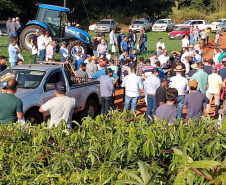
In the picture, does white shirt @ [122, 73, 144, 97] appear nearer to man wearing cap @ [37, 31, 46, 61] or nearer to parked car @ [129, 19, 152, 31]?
man wearing cap @ [37, 31, 46, 61]

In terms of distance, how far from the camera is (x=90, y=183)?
139 inches

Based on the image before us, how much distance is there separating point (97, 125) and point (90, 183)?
1658 millimetres

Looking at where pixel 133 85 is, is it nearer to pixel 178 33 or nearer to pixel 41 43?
pixel 41 43

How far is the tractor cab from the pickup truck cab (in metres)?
12.9

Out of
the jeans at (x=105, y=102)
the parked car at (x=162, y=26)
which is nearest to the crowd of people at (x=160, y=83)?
the jeans at (x=105, y=102)

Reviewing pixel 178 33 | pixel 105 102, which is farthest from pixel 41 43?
pixel 178 33

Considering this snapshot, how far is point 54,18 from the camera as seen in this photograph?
24.5 m

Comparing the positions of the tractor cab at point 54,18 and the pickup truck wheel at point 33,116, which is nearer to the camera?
the pickup truck wheel at point 33,116

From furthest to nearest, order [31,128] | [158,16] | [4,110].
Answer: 1. [158,16]
2. [4,110]
3. [31,128]

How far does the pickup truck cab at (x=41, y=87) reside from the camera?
968 centimetres

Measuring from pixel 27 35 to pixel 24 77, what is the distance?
13.9 m

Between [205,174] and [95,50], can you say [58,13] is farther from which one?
[205,174]

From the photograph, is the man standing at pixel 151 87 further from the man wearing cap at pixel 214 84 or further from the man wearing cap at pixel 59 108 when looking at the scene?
the man wearing cap at pixel 59 108

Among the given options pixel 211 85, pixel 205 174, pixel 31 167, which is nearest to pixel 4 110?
pixel 31 167
